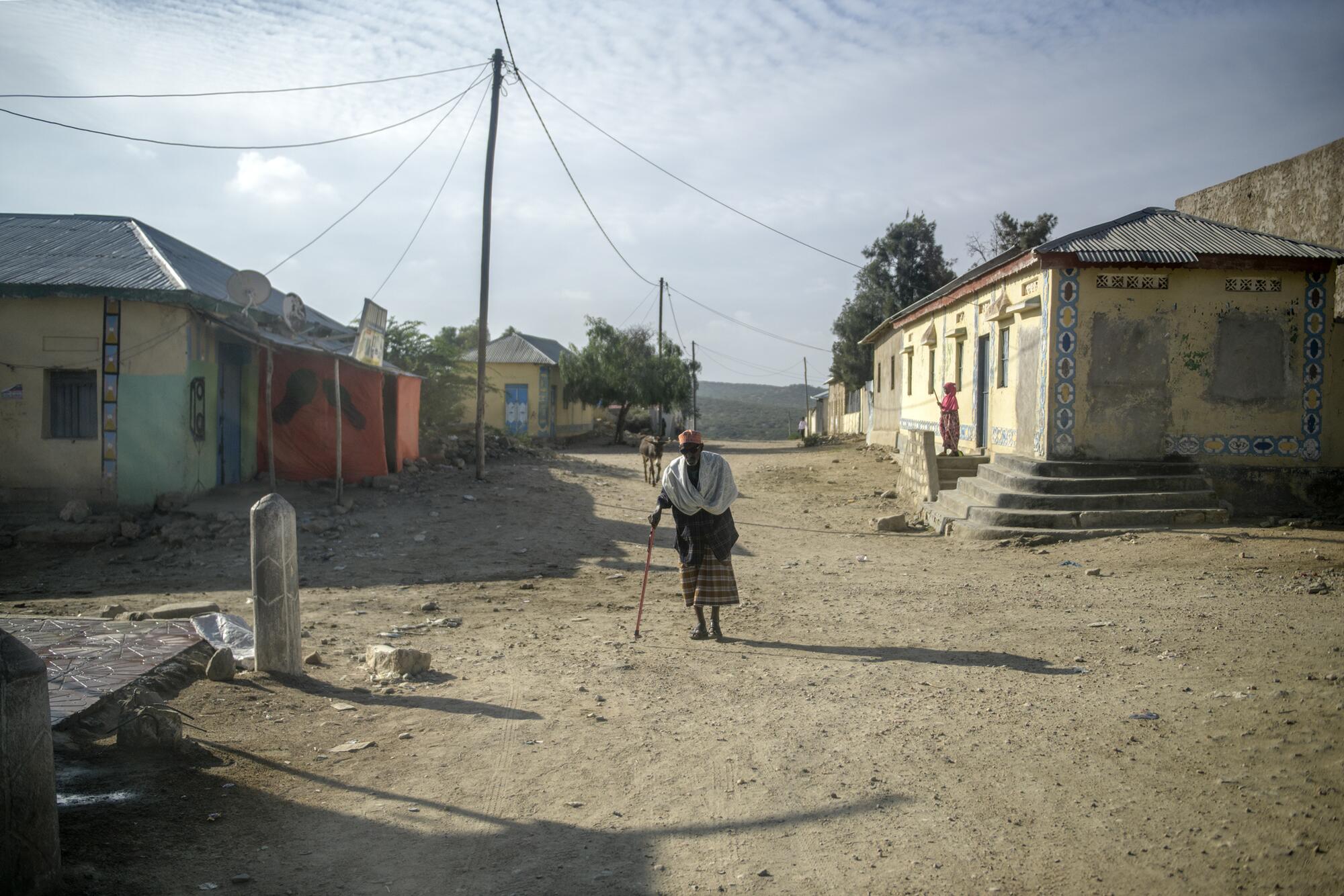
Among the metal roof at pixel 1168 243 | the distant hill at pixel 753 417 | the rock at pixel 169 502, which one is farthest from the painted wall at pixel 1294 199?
the distant hill at pixel 753 417

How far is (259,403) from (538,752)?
12.6 meters

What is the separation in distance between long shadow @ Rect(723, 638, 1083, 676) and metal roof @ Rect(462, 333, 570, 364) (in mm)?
31723

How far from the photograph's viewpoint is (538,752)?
179 inches

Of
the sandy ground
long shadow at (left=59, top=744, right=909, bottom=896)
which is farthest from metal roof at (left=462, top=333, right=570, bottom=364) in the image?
long shadow at (left=59, top=744, right=909, bottom=896)

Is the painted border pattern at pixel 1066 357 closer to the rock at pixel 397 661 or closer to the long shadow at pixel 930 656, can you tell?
the long shadow at pixel 930 656

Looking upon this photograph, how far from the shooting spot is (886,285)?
136 ft

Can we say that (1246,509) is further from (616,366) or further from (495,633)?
(616,366)

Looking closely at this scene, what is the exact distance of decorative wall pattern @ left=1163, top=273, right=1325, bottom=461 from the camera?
41.4 ft

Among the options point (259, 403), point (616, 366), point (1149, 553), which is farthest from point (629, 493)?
point (616, 366)

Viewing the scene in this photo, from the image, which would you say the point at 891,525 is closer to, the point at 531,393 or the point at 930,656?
the point at 930,656

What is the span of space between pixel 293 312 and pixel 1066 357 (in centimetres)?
1168

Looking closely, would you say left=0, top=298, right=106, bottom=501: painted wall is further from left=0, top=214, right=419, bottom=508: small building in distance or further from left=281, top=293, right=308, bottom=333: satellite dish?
left=281, top=293, right=308, bottom=333: satellite dish

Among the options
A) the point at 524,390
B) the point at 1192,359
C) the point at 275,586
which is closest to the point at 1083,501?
the point at 1192,359

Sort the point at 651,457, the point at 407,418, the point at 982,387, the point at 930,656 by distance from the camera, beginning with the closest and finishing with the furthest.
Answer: the point at 930,656 → the point at 982,387 → the point at 407,418 → the point at 651,457
